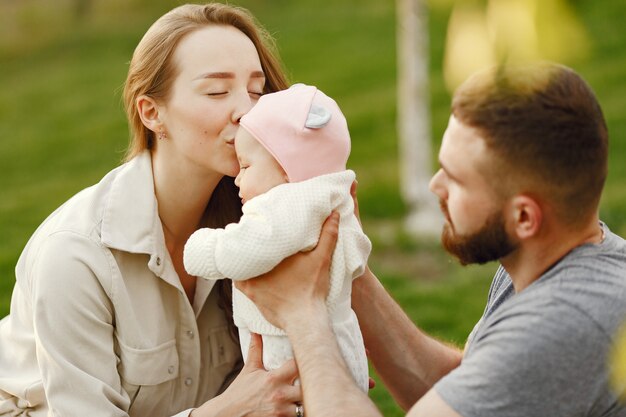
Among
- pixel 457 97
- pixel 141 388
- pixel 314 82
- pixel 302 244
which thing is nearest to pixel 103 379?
pixel 141 388

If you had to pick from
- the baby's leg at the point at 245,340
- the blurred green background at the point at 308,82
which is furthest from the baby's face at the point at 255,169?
the blurred green background at the point at 308,82

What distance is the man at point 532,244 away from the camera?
8.08ft

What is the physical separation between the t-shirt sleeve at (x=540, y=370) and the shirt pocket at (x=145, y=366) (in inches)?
49.0

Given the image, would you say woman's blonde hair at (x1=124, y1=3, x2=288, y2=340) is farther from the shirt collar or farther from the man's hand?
the man's hand

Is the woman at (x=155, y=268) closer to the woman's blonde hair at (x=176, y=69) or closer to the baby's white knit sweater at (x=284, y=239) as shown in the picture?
the woman's blonde hair at (x=176, y=69)

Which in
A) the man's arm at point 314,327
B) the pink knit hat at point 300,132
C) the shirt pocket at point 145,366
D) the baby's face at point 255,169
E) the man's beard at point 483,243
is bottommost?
the shirt pocket at point 145,366

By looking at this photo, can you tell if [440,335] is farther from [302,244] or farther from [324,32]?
[324,32]

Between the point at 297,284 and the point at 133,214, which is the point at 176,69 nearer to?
the point at 133,214

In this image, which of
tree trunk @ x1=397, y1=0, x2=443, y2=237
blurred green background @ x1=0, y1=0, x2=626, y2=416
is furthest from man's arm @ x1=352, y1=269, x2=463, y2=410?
tree trunk @ x1=397, y1=0, x2=443, y2=237

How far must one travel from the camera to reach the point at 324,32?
1333 centimetres

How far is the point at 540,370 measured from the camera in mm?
2451

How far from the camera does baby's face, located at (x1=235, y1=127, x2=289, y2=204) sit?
2986 mm

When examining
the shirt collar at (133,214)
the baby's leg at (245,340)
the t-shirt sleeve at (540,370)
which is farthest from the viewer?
the shirt collar at (133,214)

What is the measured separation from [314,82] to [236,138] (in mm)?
8304
